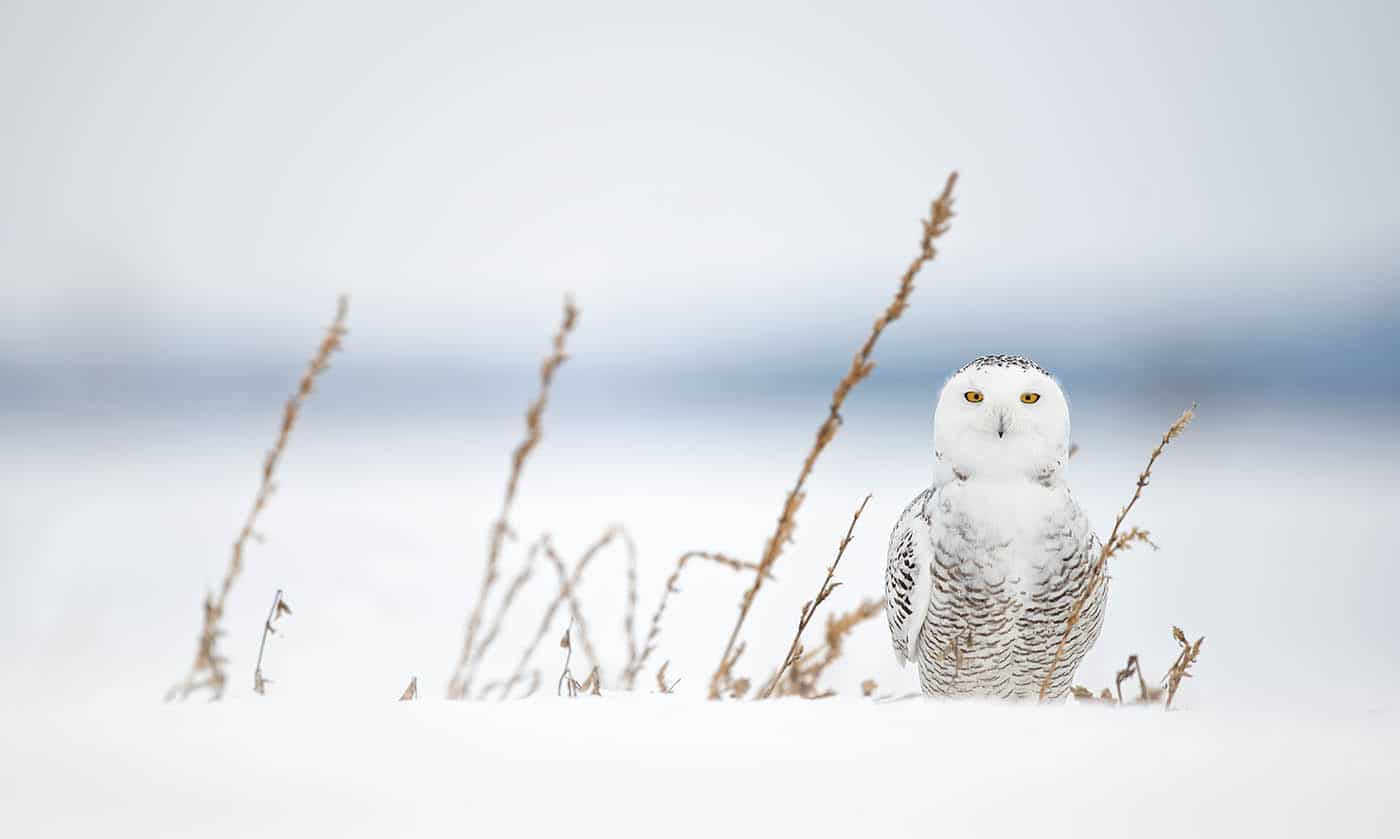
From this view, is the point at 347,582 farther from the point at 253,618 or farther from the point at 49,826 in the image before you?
the point at 49,826

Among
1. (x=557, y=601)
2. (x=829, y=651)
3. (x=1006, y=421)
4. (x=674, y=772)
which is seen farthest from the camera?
(x=829, y=651)

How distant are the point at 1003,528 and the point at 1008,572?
108 mm

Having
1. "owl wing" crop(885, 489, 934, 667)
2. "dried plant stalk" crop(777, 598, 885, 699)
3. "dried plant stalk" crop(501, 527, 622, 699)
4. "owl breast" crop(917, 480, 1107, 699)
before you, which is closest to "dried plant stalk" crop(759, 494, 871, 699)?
"dried plant stalk" crop(777, 598, 885, 699)

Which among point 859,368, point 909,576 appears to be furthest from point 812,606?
point 909,576

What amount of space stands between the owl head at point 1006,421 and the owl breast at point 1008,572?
0.05 meters

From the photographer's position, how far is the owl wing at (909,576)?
2.15 meters

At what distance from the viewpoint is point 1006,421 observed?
76.4 inches

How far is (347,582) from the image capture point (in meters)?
4.21

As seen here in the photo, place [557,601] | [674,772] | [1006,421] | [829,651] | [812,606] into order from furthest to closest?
[829,651] < [1006,421] < [557,601] < [812,606] < [674,772]

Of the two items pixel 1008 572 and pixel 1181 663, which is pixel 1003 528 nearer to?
pixel 1008 572

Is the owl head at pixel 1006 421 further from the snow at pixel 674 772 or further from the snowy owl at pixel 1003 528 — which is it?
the snow at pixel 674 772

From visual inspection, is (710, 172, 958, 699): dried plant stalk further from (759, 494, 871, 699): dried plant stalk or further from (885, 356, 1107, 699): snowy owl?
(885, 356, 1107, 699): snowy owl

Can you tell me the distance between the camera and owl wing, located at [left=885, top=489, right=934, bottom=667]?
215cm

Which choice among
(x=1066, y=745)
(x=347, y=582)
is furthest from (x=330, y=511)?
(x=1066, y=745)
